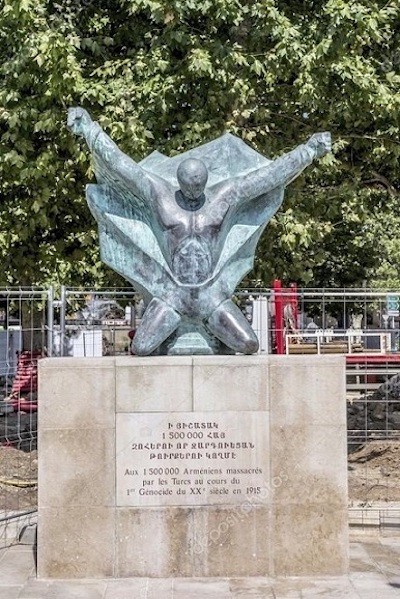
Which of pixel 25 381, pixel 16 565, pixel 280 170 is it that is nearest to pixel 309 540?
pixel 16 565

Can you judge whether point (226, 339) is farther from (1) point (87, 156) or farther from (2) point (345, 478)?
(1) point (87, 156)

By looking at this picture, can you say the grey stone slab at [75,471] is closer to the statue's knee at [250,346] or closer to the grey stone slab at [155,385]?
the grey stone slab at [155,385]

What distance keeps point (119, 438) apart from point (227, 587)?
1388 millimetres

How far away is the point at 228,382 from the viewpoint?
7387mm

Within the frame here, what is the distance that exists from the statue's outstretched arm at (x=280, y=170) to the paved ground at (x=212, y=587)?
3.06 m

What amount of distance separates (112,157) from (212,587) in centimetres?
348

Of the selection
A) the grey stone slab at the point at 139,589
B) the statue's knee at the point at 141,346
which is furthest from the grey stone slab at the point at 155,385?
the grey stone slab at the point at 139,589

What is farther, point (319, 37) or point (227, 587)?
point (319, 37)

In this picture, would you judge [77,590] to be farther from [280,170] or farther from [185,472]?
[280,170]

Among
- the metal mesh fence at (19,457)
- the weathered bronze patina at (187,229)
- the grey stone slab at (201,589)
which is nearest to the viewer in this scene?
the grey stone slab at (201,589)

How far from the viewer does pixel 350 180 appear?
13359 millimetres

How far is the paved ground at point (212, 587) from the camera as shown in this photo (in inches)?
271

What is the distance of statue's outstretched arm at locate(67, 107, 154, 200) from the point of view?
25.1ft

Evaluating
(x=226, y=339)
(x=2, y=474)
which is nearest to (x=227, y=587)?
(x=226, y=339)
